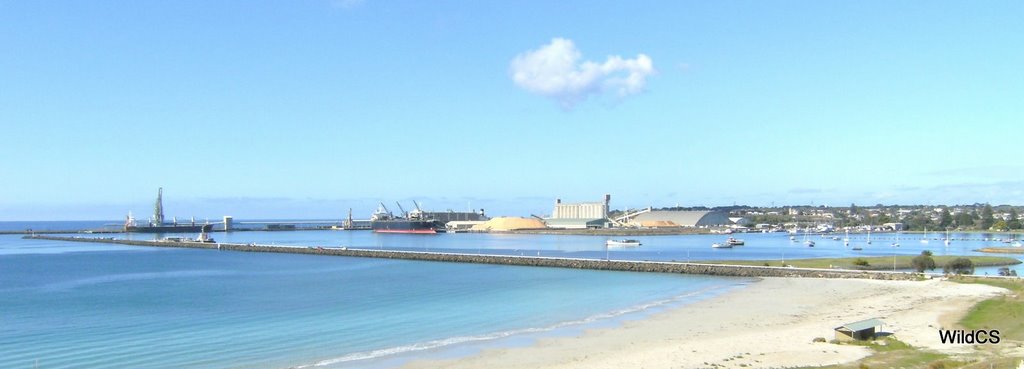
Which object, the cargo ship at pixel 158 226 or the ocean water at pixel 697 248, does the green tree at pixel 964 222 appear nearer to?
the ocean water at pixel 697 248

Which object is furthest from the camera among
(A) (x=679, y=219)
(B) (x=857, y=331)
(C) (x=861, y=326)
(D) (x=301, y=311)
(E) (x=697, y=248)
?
(A) (x=679, y=219)

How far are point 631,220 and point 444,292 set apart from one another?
501 feet

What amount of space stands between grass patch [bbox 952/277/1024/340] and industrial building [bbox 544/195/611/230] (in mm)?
140354

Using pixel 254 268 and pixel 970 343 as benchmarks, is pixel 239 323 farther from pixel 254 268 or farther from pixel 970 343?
pixel 254 268

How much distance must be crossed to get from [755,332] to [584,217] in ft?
552

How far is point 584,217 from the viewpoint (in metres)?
192

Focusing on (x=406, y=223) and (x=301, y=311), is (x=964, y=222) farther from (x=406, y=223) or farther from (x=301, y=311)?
(x=301, y=311)

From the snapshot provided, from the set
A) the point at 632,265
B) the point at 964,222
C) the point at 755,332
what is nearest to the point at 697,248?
the point at 632,265

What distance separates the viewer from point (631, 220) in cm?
18950

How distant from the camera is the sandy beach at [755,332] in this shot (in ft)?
64.0

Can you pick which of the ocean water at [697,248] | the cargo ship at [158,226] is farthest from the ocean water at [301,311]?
the cargo ship at [158,226]

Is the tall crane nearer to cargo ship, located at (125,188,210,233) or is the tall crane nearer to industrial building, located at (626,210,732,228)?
cargo ship, located at (125,188,210,233)

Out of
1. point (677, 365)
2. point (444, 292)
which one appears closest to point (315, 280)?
point (444, 292)

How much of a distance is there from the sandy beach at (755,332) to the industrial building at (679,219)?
142m
